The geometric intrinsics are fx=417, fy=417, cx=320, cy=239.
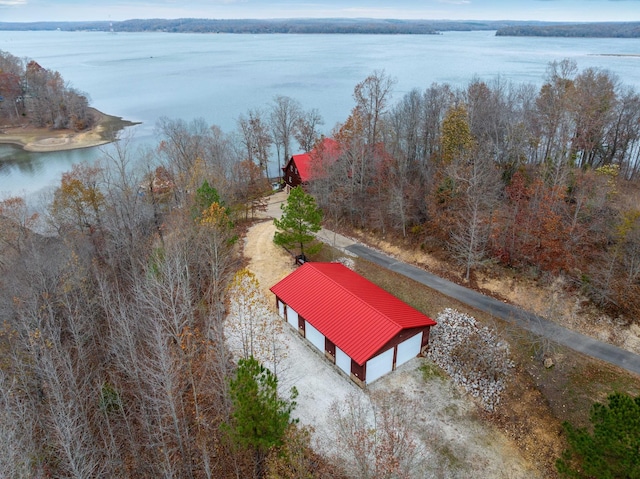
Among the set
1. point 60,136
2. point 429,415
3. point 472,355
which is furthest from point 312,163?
point 60,136

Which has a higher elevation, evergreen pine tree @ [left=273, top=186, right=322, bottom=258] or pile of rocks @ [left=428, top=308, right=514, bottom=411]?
evergreen pine tree @ [left=273, top=186, right=322, bottom=258]

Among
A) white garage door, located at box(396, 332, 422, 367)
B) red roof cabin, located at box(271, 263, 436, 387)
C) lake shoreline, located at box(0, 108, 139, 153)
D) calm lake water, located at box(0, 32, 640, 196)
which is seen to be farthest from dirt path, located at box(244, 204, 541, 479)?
lake shoreline, located at box(0, 108, 139, 153)

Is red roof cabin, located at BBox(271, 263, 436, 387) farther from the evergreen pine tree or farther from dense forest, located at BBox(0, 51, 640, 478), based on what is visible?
the evergreen pine tree

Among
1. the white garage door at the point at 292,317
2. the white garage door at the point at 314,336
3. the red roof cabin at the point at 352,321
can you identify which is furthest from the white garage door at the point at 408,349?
the white garage door at the point at 292,317

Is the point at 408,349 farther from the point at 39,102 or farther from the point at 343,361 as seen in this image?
the point at 39,102

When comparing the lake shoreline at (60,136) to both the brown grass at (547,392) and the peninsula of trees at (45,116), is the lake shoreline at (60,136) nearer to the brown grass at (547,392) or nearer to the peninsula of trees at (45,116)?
the peninsula of trees at (45,116)

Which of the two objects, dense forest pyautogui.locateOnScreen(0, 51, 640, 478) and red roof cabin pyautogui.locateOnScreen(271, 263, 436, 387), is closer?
dense forest pyautogui.locateOnScreen(0, 51, 640, 478)
